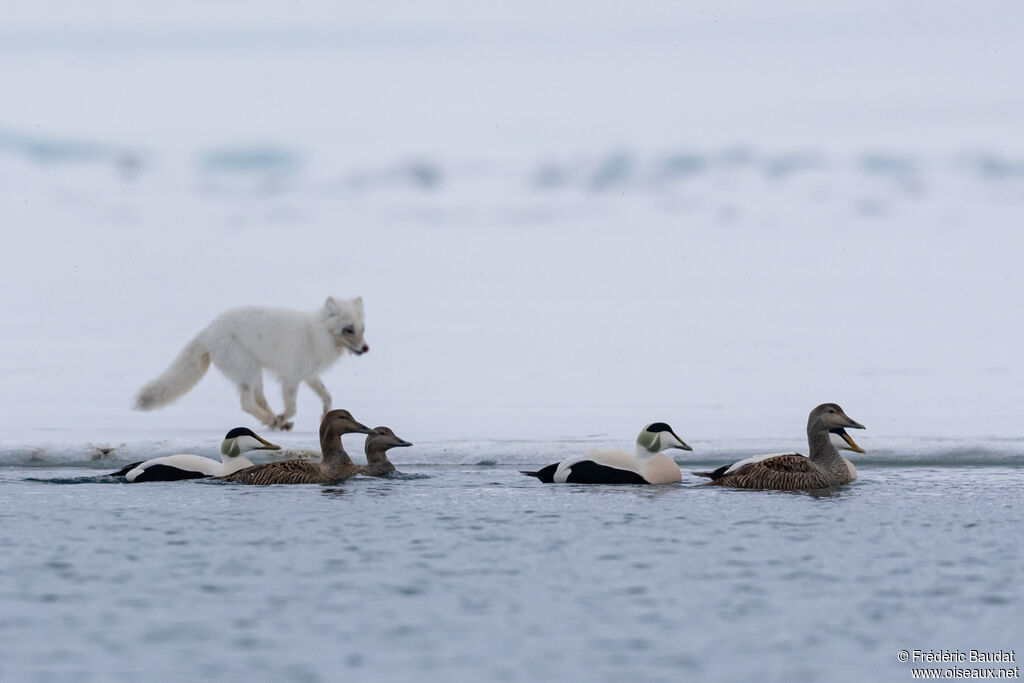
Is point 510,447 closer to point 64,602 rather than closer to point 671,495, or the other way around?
point 671,495

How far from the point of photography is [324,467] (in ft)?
28.0

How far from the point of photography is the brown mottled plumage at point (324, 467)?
27.0 ft

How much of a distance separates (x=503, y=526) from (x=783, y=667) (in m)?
2.58

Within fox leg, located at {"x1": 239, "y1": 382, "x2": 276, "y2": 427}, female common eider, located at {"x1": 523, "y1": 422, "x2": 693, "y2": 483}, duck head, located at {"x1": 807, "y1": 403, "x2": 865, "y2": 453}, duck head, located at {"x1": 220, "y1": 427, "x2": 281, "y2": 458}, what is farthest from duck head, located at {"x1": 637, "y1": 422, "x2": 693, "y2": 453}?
fox leg, located at {"x1": 239, "y1": 382, "x2": 276, "y2": 427}

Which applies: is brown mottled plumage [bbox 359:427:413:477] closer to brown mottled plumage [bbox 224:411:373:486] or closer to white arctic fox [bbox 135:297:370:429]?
brown mottled plumage [bbox 224:411:373:486]

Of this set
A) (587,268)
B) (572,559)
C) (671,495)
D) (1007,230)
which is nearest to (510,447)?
(671,495)

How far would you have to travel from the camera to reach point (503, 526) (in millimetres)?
6449

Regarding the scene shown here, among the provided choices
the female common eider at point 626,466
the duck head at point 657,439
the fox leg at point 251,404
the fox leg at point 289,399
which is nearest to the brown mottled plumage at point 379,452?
the female common eider at point 626,466

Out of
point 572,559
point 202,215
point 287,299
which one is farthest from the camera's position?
point 202,215

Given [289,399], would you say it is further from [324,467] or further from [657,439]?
[657,439]

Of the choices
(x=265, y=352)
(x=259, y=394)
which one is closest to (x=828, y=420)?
(x=265, y=352)

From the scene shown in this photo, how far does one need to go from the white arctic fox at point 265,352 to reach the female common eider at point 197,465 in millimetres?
2718

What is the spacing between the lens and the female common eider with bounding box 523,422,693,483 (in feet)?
26.3

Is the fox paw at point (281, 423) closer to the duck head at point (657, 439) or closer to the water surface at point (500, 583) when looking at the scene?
the water surface at point (500, 583)
